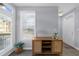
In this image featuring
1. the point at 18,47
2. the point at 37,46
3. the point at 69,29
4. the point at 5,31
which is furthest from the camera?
the point at 69,29

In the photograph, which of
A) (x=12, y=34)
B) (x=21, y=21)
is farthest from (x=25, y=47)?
(x=21, y=21)

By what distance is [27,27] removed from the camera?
17.4ft

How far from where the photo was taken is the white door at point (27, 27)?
5.19 meters

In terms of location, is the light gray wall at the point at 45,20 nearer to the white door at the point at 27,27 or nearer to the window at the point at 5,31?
A: the white door at the point at 27,27

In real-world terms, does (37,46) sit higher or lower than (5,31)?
lower

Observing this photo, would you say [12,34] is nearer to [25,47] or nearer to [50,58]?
[25,47]

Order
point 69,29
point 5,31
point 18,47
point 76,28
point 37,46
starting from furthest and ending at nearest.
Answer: point 69,29 → point 76,28 → point 18,47 → point 5,31 → point 37,46

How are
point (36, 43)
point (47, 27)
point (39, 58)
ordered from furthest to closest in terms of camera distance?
point (47, 27)
point (36, 43)
point (39, 58)

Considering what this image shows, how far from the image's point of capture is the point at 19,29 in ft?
17.0

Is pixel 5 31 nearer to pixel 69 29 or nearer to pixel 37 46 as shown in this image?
pixel 37 46

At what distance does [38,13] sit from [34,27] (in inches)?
26.4

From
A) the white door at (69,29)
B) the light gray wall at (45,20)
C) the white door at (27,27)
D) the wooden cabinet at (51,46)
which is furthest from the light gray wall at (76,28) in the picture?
the white door at (27,27)

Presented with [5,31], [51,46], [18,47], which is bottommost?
[18,47]

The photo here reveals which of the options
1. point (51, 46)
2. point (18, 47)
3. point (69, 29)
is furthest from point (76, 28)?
point (18, 47)
